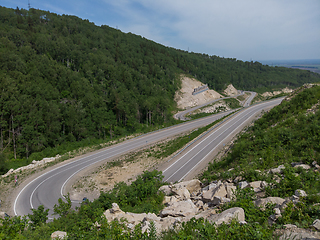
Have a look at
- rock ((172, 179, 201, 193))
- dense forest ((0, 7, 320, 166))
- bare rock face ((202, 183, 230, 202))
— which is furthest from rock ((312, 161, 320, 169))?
dense forest ((0, 7, 320, 166))

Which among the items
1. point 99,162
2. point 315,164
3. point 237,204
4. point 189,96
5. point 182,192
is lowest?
point 99,162

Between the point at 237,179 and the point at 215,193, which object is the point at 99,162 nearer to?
the point at 215,193

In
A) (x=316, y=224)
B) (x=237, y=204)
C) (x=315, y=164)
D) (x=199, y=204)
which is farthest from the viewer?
(x=199, y=204)

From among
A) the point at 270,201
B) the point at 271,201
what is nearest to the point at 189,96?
the point at 270,201

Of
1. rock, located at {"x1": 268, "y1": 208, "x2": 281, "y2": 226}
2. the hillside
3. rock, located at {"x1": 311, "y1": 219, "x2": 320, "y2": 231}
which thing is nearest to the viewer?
rock, located at {"x1": 311, "y1": 219, "x2": 320, "y2": 231}

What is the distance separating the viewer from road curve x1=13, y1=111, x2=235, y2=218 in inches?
907

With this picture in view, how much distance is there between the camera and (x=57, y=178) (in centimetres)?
2838

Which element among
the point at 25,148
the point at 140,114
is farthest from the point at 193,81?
the point at 25,148

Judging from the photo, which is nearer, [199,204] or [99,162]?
[199,204]

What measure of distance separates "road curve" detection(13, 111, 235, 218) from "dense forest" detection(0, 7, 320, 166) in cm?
1496

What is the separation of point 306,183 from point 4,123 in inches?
2179

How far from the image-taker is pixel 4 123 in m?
42.0

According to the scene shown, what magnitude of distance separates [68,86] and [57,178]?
126 feet

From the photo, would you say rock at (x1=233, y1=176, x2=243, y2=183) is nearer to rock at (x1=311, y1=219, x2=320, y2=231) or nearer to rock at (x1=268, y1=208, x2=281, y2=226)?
rock at (x1=268, y1=208, x2=281, y2=226)
